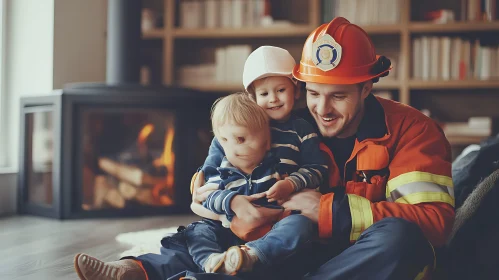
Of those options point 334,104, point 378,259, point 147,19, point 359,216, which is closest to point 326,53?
point 334,104

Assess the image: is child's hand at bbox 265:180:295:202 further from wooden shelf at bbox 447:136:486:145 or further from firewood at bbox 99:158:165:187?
wooden shelf at bbox 447:136:486:145

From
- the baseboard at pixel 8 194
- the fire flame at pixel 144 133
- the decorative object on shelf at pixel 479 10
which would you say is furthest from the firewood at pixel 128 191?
the decorative object on shelf at pixel 479 10

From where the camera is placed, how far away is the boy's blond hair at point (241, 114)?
5.25ft

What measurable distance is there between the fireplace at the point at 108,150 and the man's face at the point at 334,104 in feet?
5.85

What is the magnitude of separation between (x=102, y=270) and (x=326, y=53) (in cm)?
84

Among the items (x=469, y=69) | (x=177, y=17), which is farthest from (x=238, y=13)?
(x=469, y=69)

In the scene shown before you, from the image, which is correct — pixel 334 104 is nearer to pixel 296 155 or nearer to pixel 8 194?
pixel 296 155

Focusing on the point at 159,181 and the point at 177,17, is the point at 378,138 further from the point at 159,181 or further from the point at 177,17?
the point at 177,17

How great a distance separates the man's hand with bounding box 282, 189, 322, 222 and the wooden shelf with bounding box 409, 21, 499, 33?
264 centimetres

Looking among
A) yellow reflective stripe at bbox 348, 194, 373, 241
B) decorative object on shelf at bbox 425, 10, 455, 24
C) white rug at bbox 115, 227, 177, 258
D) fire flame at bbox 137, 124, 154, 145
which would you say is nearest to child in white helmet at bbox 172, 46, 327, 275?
yellow reflective stripe at bbox 348, 194, 373, 241

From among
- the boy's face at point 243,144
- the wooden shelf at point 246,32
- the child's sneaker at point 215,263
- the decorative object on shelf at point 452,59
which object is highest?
the wooden shelf at point 246,32

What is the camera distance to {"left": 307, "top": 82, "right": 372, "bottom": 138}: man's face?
164cm

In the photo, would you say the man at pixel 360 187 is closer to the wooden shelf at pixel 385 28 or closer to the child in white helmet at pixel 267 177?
the child in white helmet at pixel 267 177

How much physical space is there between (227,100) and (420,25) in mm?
2621
